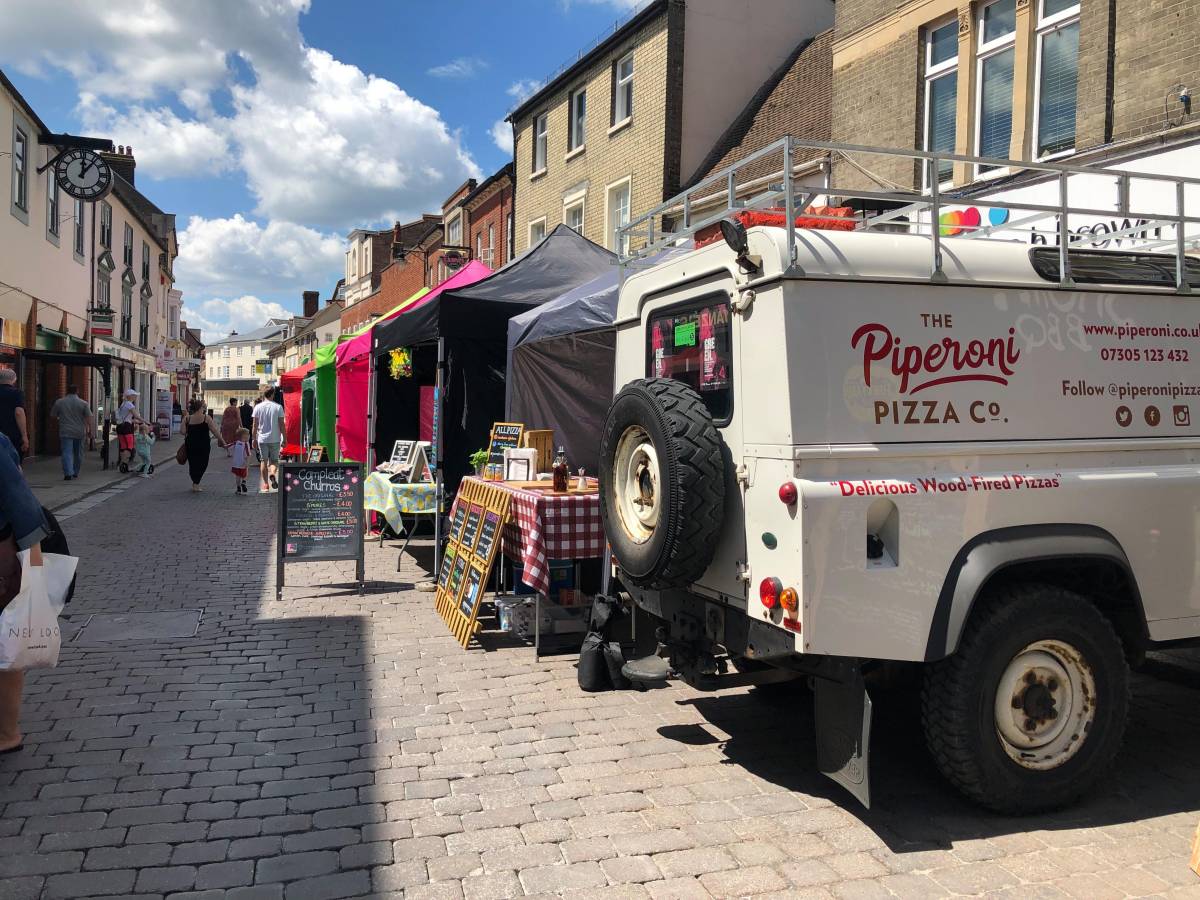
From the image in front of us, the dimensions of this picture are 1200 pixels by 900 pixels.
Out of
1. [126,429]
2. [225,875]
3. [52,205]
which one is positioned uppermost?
[52,205]

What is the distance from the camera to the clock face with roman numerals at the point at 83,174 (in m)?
20.2

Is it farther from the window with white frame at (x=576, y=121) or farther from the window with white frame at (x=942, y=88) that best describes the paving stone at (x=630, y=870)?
the window with white frame at (x=576, y=121)

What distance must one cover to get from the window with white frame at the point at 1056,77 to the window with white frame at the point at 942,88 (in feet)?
3.72

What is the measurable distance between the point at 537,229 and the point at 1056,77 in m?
16.0

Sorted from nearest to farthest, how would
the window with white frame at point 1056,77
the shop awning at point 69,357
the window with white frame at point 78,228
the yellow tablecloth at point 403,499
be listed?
1. the yellow tablecloth at point 403,499
2. the window with white frame at point 1056,77
3. the shop awning at point 69,357
4. the window with white frame at point 78,228

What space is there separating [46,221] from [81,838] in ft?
75.0

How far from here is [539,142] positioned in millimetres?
23766

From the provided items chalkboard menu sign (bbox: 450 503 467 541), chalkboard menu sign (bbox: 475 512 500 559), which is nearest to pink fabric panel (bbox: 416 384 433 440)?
chalkboard menu sign (bbox: 450 503 467 541)

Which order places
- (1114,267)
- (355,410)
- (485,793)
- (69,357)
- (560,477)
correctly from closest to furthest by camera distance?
(485,793) → (1114,267) → (560,477) → (355,410) → (69,357)

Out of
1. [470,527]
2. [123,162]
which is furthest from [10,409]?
[123,162]

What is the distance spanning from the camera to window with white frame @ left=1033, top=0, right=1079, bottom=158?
30.7ft

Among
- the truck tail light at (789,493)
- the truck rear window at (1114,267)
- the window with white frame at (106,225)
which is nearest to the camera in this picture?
the truck tail light at (789,493)

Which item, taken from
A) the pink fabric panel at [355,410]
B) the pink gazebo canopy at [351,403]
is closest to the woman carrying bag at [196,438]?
the pink gazebo canopy at [351,403]

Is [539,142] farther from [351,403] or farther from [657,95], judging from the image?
[351,403]
